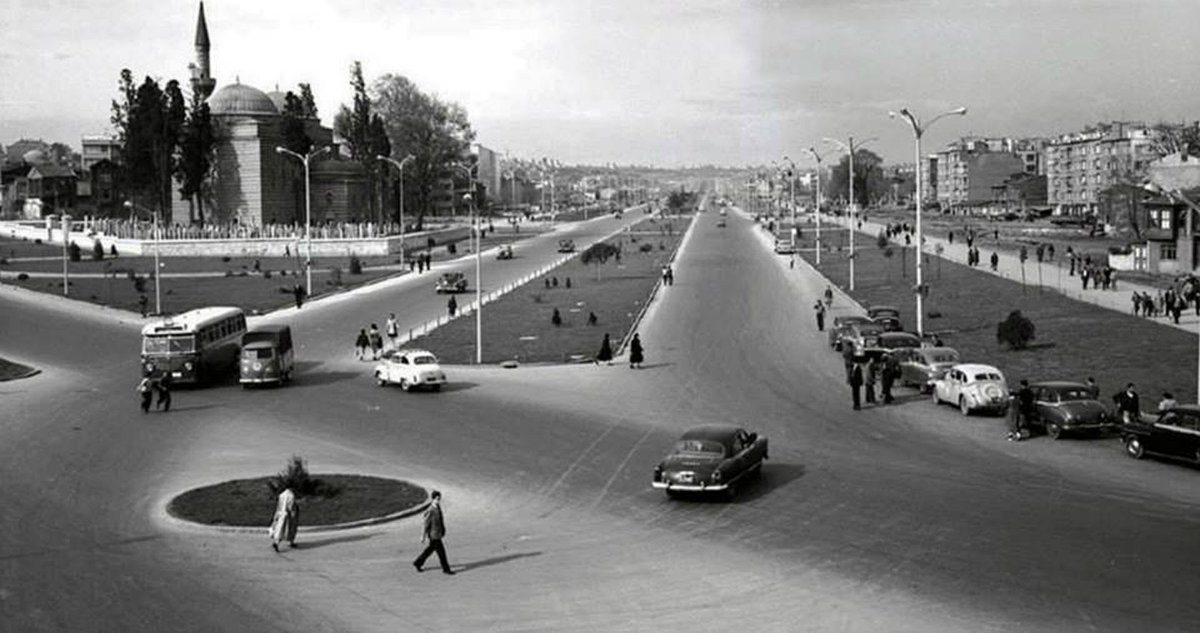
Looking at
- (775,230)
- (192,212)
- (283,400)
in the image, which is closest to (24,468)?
(283,400)

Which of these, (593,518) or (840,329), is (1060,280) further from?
(593,518)

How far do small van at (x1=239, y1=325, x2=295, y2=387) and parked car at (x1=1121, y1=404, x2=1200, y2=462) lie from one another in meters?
24.3

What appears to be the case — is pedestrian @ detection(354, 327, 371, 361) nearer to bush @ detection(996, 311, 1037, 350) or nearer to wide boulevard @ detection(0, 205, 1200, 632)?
wide boulevard @ detection(0, 205, 1200, 632)

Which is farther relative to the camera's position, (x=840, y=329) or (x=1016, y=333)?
(x=840, y=329)

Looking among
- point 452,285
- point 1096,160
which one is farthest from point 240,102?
point 1096,160

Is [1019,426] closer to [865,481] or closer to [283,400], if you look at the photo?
[865,481]

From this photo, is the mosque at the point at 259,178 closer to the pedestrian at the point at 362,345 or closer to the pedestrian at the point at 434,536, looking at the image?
the pedestrian at the point at 362,345

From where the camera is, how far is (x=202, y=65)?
133 m

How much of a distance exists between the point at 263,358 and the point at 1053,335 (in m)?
27.4

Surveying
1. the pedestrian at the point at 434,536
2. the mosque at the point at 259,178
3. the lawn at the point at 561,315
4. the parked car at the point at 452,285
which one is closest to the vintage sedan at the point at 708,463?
the pedestrian at the point at 434,536

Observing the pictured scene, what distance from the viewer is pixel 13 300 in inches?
2741

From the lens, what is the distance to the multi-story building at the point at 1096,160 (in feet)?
559

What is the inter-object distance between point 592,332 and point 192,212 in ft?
260

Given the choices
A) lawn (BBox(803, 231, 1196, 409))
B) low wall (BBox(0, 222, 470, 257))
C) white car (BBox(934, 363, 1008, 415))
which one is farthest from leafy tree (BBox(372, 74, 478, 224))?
white car (BBox(934, 363, 1008, 415))
